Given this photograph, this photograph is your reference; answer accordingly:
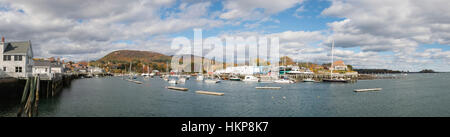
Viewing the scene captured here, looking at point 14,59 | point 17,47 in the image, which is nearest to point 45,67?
point 17,47

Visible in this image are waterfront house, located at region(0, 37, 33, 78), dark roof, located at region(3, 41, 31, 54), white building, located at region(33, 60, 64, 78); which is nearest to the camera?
waterfront house, located at region(0, 37, 33, 78)

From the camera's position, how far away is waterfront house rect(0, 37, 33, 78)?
3597 centimetres

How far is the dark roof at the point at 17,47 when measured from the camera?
36750 mm

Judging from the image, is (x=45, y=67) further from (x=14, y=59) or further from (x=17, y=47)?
(x=14, y=59)

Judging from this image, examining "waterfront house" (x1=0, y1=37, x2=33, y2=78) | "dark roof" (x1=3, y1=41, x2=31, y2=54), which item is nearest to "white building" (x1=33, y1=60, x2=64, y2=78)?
"waterfront house" (x1=0, y1=37, x2=33, y2=78)

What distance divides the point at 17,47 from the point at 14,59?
2195 mm

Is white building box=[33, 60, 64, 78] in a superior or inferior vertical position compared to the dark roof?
inferior

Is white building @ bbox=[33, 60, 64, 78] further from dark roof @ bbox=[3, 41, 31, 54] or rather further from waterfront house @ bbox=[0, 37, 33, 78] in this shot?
dark roof @ bbox=[3, 41, 31, 54]

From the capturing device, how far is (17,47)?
37.6 metres
